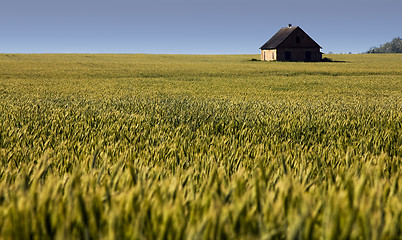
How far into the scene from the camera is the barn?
5544 cm

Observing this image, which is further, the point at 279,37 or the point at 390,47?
the point at 390,47

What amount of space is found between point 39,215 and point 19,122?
463 cm

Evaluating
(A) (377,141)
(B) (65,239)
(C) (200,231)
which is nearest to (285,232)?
(C) (200,231)

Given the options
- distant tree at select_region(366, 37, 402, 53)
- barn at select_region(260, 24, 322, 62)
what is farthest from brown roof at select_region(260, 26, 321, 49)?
distant tree at select_region(366, 37, 402, 53)

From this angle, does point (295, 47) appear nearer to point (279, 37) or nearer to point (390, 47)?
point (279, 37)

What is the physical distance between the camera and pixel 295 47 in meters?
56.3

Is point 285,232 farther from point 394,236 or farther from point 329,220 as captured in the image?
point 394,236

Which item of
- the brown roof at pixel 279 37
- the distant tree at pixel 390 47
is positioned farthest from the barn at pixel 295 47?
the distant tree at pixel 390 47

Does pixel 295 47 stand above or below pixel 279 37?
below

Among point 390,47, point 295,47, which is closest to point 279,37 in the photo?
point 295,47

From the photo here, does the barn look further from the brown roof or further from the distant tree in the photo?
the distant tree

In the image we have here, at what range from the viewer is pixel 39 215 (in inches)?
39.3

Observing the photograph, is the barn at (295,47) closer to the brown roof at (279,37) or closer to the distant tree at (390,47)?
the brown roof at (279,37)

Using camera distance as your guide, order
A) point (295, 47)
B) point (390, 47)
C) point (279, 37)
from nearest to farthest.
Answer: point (295, 47), point (279, 37), point (390, 47)
